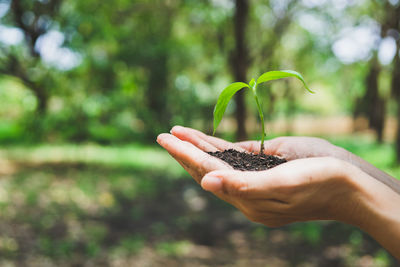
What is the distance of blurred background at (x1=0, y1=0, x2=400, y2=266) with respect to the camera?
364 cm

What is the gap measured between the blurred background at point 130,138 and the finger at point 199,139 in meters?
2.02

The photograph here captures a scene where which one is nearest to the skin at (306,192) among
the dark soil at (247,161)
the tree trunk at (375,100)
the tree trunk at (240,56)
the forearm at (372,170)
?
the dark soil at (247,161)

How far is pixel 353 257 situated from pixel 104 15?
6.03 m

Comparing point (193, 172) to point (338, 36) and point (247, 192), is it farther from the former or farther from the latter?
point (338, 36)

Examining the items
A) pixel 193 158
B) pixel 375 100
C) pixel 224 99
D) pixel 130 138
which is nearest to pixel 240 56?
pixel 130 138

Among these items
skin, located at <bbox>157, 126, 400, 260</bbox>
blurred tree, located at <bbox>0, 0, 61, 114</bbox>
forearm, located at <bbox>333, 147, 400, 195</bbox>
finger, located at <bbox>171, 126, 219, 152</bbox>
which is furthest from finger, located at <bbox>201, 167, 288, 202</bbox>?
blurred tree, located at <bbox>0, 0, 61, 114</bbox>

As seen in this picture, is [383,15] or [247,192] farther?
[383,15]

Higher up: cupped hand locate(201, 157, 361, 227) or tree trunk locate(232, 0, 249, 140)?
tree trunk locate(232, 0, 249, 140)

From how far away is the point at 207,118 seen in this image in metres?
10.6

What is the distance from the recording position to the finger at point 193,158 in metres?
1.32

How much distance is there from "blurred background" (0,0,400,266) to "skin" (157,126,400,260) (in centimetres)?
240

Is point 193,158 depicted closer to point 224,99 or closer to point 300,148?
point 224,99

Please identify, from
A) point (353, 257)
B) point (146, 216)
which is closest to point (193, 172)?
point (353, 257)

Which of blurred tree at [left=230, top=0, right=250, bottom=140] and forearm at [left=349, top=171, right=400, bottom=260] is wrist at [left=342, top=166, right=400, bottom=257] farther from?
blurred tree at [left=230, top=0, right=250, bottom=140]
